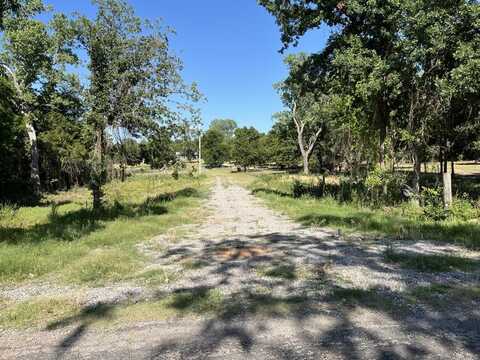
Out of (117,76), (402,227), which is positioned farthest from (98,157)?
(402,227)

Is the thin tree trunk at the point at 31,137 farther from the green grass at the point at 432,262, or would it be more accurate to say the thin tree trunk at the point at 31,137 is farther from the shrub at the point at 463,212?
the green grass at the point at 432,262

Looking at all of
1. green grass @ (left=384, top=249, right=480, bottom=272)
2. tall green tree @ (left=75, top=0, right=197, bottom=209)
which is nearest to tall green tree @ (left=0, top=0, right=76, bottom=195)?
tall green tree @ (left=75, top=0, right=197, bottom=209)

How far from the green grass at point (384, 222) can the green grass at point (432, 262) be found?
1.50m

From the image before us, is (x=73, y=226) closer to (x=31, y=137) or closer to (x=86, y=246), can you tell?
(x=86, y=246)

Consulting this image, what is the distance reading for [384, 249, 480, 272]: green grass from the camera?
6.63 metres

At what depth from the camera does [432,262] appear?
692 cm

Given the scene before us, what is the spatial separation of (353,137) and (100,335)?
14070 mm

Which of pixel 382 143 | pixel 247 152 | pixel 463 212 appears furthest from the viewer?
pixel 247 152

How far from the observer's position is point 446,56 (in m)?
12.9

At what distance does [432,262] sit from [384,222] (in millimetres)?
4208

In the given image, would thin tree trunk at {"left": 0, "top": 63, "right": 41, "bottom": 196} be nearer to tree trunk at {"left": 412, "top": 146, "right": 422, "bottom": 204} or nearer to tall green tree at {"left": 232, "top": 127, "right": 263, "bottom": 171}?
tree trunk at {"left": 412, "top": 146, "right": 422, "bottom": 204}

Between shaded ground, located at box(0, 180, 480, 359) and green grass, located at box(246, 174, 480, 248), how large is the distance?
110cm

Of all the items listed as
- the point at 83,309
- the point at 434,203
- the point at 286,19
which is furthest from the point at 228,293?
the point at 286,19

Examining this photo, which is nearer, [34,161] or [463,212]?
[463,212]
